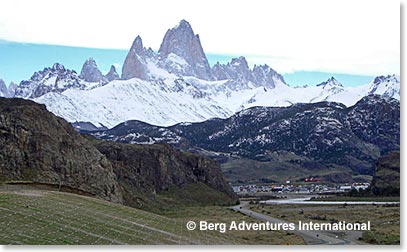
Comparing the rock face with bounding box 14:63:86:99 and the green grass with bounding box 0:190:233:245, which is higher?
the rock face with bounding box 14:63:86:99

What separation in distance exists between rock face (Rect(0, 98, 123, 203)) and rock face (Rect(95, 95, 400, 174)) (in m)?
1.50

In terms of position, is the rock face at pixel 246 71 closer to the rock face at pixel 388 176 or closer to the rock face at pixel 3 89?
the rock face at pixel 388 176

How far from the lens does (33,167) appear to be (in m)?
23.5

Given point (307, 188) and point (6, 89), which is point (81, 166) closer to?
point (6, 89)

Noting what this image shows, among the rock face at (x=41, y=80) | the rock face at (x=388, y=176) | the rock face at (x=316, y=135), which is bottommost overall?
the rock face at (x=388, y=176)

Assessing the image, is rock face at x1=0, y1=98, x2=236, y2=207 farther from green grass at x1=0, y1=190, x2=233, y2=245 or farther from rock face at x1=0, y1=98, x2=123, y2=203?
green grass at x1=0, y1=190, x2=233, y2=245

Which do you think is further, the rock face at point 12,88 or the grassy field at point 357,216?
the rock face at point 12,88

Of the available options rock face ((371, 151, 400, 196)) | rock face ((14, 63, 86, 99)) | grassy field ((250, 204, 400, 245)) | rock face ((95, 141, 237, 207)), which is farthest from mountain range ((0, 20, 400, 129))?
grassy field ((250, 204, 400, 245))

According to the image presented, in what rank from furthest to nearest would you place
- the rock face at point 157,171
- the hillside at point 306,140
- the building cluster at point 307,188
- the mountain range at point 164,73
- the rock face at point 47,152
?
the rock face at point 157,171
the rock face at point 47,152
the building cluster at point 307,188
the hillside at point 306,140
the mountain range at point 164,73

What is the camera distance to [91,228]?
13586 millimetres

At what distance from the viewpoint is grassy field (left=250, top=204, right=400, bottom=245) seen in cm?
1391

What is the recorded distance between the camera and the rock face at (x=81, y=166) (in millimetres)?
22859

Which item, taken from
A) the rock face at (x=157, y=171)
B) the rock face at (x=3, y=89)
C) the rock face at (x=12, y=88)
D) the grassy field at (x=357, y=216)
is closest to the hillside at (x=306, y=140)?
the rock face at (x=157, y=171)

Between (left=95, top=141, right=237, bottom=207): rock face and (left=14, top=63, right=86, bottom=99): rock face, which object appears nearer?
(left=14, top=63, right=86, bottom=99): rock face
